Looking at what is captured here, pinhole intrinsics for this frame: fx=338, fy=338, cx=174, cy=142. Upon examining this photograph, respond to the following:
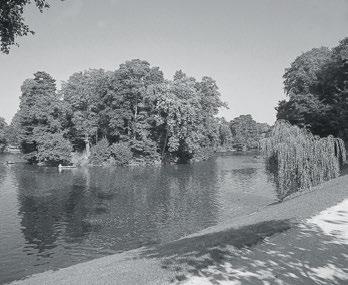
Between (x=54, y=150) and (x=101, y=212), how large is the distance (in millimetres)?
39508

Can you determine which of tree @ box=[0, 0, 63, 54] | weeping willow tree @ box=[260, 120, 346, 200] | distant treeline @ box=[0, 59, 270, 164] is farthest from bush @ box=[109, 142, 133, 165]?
tree @ box=[0, 0, 63, 54]

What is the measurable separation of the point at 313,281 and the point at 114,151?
60504 millimetres

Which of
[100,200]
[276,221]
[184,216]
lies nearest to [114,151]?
[100,200]

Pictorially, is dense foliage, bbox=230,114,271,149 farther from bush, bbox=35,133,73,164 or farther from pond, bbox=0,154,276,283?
pond, bbox=0,154,276,283

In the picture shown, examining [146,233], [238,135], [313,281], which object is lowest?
[146,233]

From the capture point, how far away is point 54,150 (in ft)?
211

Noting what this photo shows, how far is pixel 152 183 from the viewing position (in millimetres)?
44812

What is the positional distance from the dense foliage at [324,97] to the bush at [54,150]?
40.7 m

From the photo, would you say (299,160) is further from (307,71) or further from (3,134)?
(3,134)

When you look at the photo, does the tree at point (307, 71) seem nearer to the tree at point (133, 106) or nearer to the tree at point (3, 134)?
the tree at point (133, 106)

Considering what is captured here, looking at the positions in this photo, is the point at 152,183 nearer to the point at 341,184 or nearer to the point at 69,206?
the point at 69,206

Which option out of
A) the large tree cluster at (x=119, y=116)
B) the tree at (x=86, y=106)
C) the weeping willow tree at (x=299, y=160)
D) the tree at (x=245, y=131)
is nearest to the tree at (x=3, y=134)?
the large tree cluster at (x=119, y=116)

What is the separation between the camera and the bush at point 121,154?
6712 centimetres

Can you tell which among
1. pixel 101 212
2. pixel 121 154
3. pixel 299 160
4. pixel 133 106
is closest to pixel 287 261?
pixel 299 160
